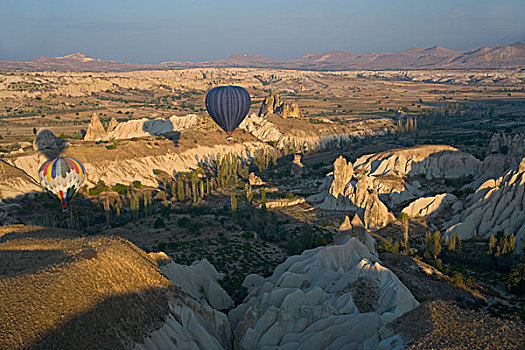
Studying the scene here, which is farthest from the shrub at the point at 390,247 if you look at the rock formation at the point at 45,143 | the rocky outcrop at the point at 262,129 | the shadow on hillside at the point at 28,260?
the rocky outcrop at the point at 262,129

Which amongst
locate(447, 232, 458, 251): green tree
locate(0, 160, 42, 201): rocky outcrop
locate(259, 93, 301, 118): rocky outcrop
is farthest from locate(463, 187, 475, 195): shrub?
locate(259, 93, 301, 118): rocky outcrop

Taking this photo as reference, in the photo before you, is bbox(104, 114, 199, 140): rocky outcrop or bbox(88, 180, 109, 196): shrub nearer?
bbox(88, 180, 109, 196): shrub

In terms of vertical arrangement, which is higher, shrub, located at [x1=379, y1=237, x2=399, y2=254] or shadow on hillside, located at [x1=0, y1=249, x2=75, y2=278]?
shadow on hillside, located at [x1=0, y1=249, x2=75, y2=278]

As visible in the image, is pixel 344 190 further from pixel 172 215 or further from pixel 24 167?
pixel 24 167

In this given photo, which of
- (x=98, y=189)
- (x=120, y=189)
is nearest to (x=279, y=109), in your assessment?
(x=120, y=189)

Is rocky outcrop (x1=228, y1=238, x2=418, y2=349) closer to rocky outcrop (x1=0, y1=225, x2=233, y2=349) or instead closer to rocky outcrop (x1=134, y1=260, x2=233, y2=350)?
rocky outcrop (x1=134, y1=260, x2=233, y2=350)

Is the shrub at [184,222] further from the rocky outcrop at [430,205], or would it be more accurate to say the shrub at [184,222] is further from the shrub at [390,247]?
the rocky outcrop at [430,205]
